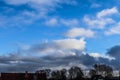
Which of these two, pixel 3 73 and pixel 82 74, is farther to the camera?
pixel 82 74

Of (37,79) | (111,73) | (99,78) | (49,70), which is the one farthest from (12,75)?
(111,73)

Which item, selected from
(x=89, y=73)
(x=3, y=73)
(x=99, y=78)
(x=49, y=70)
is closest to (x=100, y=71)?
(x=89, y=73)

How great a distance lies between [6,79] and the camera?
9869 cm

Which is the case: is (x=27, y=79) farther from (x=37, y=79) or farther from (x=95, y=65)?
(x=95, y=65)

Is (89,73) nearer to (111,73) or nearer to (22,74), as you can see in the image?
(111,73)

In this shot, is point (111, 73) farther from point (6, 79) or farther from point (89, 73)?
point (6, 79)

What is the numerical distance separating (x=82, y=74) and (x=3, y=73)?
65.3 m

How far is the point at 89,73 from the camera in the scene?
156875 millimetres

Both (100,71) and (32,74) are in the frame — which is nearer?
(32,74)

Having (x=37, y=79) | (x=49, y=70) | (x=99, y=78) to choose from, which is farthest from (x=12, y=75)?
(x=49, y=70)

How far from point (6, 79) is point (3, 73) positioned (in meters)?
2.55

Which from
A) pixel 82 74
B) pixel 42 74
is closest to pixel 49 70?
pixel 82 74

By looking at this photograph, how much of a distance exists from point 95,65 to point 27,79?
2929 inches

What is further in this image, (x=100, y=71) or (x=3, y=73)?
(x=100, y=71)
